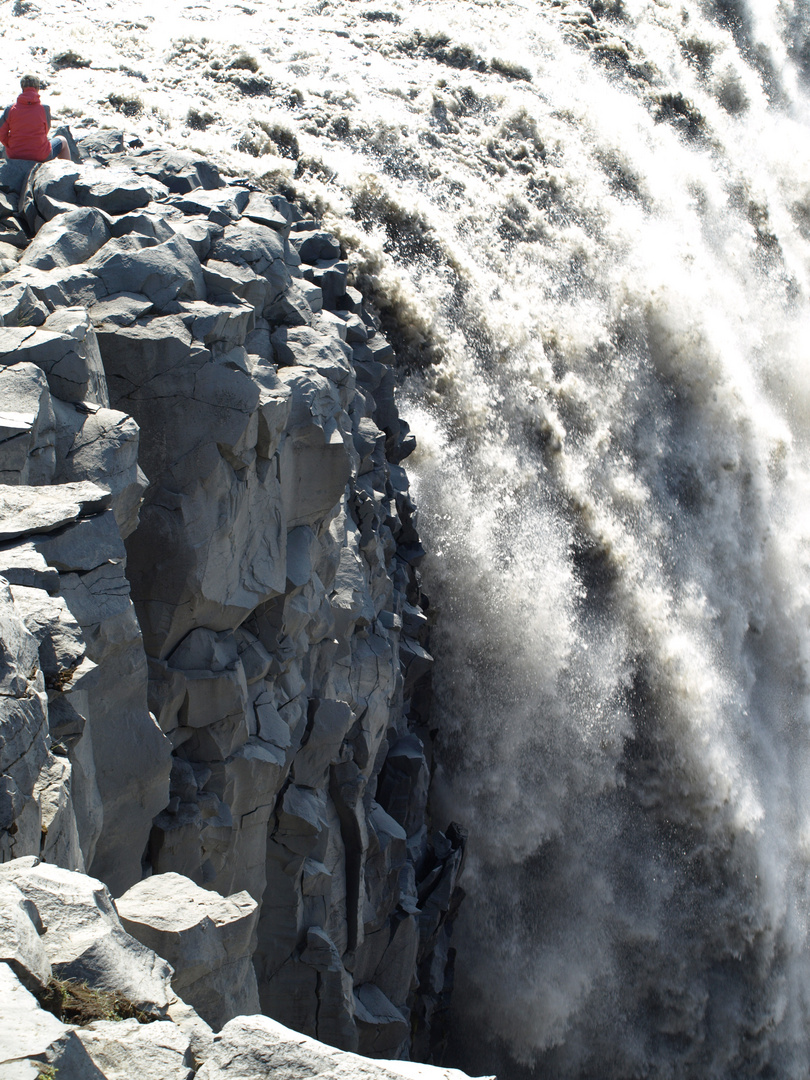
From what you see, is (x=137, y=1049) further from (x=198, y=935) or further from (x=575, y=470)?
(x=575, y=470)

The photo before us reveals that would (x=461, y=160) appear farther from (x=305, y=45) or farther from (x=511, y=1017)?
(x=511, y=1017)

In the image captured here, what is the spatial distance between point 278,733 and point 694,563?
426 inches

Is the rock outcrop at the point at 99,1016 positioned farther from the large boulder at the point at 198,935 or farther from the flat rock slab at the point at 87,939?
the large boulder at the point at 198,935

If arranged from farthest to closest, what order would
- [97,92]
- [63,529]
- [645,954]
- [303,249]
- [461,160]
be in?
[461,160], [97,92], [645,954], [303,249], [63,529]

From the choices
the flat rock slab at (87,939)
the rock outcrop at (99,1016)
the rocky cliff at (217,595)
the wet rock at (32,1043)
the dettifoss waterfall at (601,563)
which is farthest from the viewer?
the dettifoss waterfall at (601,563)

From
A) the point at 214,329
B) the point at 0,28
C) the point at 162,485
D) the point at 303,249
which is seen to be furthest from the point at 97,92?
the point at 162,485

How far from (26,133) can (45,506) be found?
6.31 m

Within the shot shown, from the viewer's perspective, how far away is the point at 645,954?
1644cm

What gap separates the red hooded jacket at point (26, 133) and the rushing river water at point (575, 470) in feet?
24.7

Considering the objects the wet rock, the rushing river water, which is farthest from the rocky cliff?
the rushing river water

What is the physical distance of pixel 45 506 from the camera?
680 centimetres

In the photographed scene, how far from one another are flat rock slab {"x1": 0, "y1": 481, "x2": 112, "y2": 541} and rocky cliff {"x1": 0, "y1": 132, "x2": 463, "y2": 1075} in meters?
0.02

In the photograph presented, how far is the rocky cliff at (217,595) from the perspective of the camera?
691 centimetres

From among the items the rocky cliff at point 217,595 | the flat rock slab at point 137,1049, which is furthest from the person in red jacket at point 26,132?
the flat rock slab at point 137,1049
